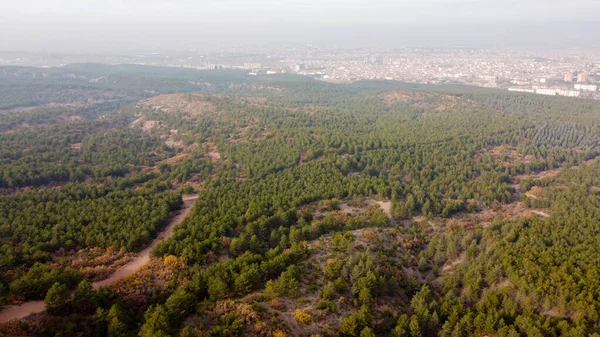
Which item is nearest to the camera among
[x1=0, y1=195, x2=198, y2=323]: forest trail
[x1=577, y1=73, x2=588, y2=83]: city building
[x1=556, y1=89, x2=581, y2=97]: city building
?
[x1=0, y1=195, x2=198, y2=323]: forest trail

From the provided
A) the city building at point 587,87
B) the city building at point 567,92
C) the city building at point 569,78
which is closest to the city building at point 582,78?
the city building at point 569,78

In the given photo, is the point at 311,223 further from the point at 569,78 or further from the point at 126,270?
the point at 569,78

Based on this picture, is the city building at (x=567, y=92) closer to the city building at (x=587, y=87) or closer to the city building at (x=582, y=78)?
the city building at (x=587, y=87)

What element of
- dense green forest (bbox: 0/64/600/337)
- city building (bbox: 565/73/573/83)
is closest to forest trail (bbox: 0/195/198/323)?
dense green forest (bbox: 0/64/600/337)

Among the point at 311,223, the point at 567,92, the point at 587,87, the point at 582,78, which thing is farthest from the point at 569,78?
the point at 311,223

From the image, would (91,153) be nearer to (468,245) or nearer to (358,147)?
(358,147)

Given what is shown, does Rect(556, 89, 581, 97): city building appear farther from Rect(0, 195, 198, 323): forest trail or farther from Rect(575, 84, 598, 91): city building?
Rect(0, 195, 198, 323): forest trail

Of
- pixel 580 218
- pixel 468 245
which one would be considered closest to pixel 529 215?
pixel 580 218
